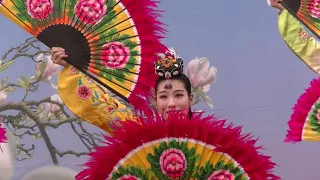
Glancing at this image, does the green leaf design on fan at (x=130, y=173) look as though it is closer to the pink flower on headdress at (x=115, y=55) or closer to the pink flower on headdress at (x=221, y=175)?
the pink flower on headdress at (x=221, y=175)

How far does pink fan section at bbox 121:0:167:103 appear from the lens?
5.23ft

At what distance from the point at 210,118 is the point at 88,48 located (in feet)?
1.97

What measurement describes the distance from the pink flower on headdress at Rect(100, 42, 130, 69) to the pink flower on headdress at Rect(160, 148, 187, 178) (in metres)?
0.56

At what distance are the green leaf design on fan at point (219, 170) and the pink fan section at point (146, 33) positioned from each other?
0.54m

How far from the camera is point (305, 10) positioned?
7.32ft

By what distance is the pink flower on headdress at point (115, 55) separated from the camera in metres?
1.58

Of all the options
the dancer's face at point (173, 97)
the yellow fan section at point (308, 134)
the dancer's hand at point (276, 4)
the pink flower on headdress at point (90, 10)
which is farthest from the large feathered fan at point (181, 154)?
the dancer's hand at point (276, 4)

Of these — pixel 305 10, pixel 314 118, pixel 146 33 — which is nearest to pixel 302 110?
pixel 314 118

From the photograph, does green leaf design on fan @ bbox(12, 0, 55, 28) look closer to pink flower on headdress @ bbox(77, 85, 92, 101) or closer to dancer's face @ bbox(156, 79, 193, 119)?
pink flower on headdress @ bbox(77, 85, 92, 101)

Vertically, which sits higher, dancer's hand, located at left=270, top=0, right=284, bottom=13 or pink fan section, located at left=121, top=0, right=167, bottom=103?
dancer's hand, located at left=270, top=0, right=284, bottom=13

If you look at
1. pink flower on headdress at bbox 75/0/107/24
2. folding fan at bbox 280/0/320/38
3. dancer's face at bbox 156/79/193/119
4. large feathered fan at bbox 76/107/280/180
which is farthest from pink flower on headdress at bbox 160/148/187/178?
folding fan at bbox 280/0/320/38

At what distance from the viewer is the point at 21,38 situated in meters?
2.27

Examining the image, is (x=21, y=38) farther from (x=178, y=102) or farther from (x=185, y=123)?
(x=185, y=123)

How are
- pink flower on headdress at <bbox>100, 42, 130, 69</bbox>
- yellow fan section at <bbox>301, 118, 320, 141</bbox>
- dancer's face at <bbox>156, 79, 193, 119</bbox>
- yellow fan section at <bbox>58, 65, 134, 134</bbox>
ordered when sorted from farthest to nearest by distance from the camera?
1. yellow fan section at <bbox>301, 118, 320, 141</bbox>
2. pink flower on headdress at <bbox>100, 42, 130, 69</bbox>
3. yellow fan section at <bbox>58, 65, 134, 134</bbox>
4. dancer's face at <bbox>156, 79, 193, 119</bbox>
